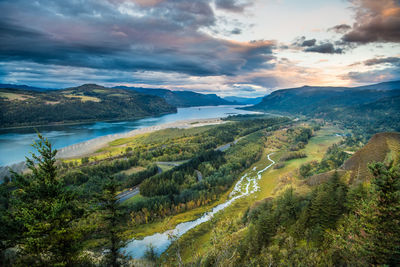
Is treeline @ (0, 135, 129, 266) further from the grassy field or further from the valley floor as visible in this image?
the grassy field

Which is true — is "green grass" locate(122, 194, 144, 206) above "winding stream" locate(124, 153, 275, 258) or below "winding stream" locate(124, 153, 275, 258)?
above

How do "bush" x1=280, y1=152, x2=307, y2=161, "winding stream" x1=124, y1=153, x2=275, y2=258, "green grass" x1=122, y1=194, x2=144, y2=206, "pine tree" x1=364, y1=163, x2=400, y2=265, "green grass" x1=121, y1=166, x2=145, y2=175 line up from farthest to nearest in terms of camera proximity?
1. "bush" x1=280, y1=152, x2=307, y2=161
2. "green grass" x1=121, y1=166, x2=145, y2=175
3. "green grass" x1=122, y1=194, x2=144, y2=206
4. "winding stream" x1=124, y1=153, x2=275, y2=258
5. "pine tree" x1=364, y1=163, x2=400, y2=265

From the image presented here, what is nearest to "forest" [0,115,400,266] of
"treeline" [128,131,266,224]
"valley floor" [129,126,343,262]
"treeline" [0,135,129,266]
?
"treeline" [0,135,129,266]

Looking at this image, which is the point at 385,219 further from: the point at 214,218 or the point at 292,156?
the point at 292,156

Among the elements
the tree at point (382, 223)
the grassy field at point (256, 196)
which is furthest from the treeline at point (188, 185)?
the tree at point (382, 223)

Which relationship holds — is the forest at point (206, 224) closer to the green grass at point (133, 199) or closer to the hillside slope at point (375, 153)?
the green grass at point (133, 199)

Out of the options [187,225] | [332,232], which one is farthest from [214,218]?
[332,232]

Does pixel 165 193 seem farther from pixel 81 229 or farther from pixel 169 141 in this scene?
pixel 169 141
